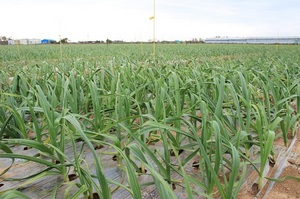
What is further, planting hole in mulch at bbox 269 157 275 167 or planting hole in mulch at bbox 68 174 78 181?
planting hole in mulch at bbox 269 157 275 167

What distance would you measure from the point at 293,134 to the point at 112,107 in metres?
1.31

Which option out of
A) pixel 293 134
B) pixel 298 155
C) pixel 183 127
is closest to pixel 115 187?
pixel 183 127

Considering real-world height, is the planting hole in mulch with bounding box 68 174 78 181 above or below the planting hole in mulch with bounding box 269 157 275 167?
above

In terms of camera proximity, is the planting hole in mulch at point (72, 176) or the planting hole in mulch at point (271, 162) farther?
the planting hole in mulch at point (271, 162)

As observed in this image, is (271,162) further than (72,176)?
Yes

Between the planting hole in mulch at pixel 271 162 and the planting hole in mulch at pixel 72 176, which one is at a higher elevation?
the planting hole in mulch at pixel 72 176

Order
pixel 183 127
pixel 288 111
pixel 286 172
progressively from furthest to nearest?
1. pixel 183 127
2. pixel 288 111
3. pixel 286 172

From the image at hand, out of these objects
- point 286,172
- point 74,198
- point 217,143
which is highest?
point 217,143

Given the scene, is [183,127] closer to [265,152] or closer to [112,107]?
[112,107]

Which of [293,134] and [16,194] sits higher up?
[16,194]

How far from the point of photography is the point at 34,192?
96 centimetres

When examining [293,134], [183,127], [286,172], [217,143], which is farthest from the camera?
[183,127]

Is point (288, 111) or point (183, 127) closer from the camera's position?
point (288, 111)

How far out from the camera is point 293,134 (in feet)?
5.12
